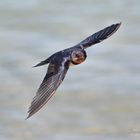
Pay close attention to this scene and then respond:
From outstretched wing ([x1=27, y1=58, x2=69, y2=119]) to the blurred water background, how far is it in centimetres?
60

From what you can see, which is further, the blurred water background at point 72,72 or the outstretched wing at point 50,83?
the blurred water background at point 72,72

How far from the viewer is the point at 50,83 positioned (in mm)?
5477

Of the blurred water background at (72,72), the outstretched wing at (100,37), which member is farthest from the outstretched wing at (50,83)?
the blurred water background at (72,72)

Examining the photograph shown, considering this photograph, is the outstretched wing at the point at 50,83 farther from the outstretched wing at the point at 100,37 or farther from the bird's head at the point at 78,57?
the outstretched wing at the point at 100,37

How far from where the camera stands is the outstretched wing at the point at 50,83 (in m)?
A: 5.20

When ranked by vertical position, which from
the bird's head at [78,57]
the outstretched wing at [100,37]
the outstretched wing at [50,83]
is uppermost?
the outstretched wing at [100,37]

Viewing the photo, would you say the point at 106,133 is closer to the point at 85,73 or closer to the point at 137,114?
the point at 137,114

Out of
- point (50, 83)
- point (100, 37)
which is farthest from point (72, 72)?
point (50, 83)

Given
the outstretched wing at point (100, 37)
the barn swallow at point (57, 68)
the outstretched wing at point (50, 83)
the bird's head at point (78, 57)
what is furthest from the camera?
the outstretched wing at point (100, 37)

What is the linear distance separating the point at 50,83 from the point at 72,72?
55.5 inches

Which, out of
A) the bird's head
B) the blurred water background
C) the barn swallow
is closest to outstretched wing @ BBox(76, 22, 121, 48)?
the barn swallow

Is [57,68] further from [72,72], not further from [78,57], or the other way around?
[72,72]

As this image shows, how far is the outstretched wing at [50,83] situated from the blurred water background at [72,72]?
1.98 ft

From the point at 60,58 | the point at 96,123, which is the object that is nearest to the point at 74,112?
the point at 96,123
